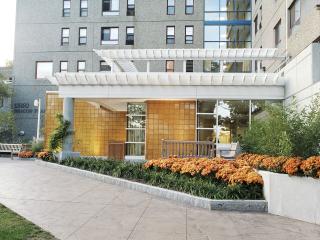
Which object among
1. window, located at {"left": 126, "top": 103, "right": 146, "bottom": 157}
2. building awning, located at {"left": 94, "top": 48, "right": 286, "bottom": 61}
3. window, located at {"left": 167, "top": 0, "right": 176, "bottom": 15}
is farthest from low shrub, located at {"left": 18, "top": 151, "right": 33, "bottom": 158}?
window, located at {"left": 167, "top": 0, "right": 176, "bottom": 15}

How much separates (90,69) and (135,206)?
28.6 meters

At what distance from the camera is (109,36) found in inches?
1479

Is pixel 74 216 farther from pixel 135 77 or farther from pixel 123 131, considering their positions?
pixel 123 131

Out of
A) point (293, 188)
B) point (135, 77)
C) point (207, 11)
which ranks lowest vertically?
point (293, 188)

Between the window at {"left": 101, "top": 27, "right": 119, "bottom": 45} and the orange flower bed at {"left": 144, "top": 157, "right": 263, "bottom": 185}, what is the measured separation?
996 inches

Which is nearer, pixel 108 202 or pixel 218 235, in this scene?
pixel 218 235

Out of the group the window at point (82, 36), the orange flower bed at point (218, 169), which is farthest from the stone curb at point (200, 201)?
the window at point (82, 36)

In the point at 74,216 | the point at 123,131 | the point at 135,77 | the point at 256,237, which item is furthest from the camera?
the point at 123,131

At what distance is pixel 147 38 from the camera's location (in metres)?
36.8

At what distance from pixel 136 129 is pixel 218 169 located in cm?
1234

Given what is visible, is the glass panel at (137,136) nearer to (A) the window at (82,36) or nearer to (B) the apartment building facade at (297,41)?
(B) the apartment building facade at (297,41)

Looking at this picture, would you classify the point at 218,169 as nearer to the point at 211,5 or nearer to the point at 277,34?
the point at 277,34

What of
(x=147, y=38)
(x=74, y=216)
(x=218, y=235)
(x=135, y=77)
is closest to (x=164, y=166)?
(x=74, y=216)

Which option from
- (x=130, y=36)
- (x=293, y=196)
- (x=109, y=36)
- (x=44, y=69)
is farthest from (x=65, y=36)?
(x=293, y=196)
